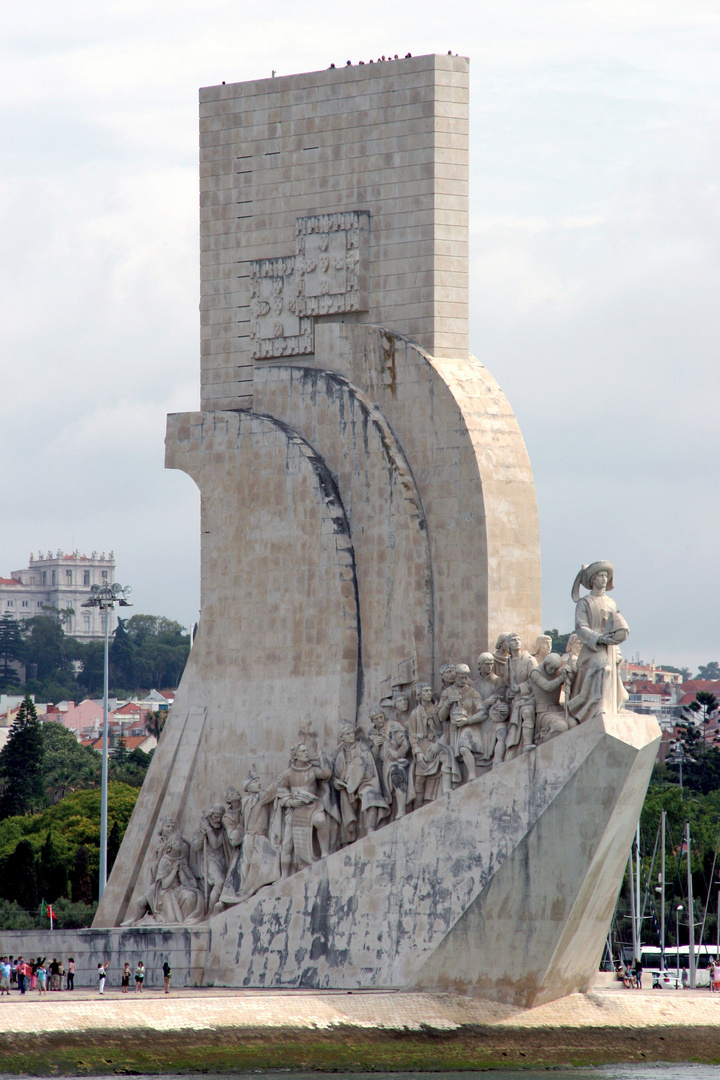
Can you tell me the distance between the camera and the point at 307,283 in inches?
1215

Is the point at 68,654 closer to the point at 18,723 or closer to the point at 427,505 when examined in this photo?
the point at 18,723

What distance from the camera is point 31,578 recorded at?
6201 inches

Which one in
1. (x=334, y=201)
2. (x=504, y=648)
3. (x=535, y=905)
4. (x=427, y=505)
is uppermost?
(x=334, y=201)

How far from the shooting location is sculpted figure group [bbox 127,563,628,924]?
27.9 m

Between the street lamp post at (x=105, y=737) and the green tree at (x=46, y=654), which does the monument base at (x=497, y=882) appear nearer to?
the street lamp post at (x=105, y=737)

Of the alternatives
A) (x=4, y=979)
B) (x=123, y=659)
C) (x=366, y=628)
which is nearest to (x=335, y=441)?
(x=366, y=628)

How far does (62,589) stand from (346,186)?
4849 inches

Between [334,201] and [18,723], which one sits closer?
[334,201]

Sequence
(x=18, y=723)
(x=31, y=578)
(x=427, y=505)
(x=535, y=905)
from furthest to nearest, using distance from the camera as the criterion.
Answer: (x=31, y=578), (x=18, y=723), (x=427, y=505), (x=535, y=905)

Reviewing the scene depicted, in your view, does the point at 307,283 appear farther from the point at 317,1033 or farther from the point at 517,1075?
the point at 517,1075

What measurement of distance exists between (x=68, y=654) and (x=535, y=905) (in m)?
99.6

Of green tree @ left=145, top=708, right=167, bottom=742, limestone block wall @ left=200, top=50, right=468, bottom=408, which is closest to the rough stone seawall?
limestone block wall @ left=200, top=50, right=468, bottom=408

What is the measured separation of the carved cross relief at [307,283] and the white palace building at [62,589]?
116 meters

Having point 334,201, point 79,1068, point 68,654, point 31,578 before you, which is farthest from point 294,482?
point 31,578
